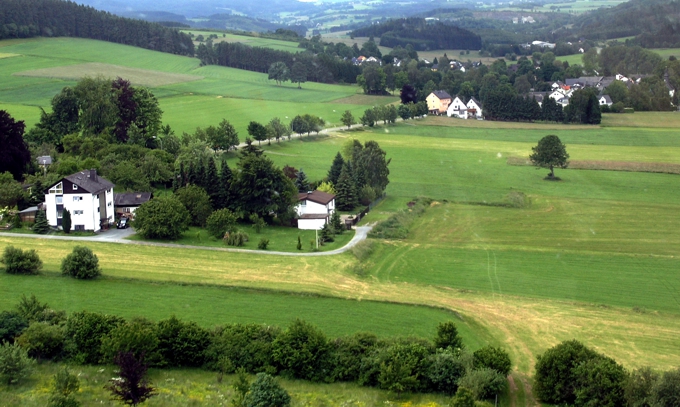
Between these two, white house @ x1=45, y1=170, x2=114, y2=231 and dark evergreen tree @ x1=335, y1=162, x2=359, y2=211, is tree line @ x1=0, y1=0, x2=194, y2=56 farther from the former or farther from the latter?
dark evergreen tree @ x1=335, y1=162, x2=359, y2=211

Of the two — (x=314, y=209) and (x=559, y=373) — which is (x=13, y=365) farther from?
(x=314, y=209)

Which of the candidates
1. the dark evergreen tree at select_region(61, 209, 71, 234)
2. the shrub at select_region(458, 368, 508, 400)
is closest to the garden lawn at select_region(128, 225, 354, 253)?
the dark evergreen tree at select_region(61, 209, 71, 234)

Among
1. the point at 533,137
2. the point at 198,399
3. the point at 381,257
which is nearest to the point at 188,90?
the point at 533,137

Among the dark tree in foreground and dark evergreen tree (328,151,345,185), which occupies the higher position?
dark evergreen tree (328,151,345,185)

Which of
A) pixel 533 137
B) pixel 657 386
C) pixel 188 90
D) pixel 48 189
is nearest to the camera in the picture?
pixel 657 386

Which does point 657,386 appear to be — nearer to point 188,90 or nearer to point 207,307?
point 207,307
